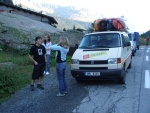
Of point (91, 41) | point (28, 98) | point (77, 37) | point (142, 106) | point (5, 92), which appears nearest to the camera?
point (142, 106)

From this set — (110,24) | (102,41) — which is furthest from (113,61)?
(110,24)

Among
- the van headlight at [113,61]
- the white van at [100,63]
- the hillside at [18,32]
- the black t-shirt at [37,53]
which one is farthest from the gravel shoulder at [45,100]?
the hillside at [18,32]

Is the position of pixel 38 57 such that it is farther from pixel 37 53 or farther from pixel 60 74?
pixel 60 74

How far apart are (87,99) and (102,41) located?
3173mm

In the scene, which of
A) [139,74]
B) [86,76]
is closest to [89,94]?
[86,76]

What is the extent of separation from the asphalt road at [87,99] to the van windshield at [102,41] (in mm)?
1391

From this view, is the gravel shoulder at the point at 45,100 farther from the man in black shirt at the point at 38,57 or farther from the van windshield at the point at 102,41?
the van windshield at the point at 102,41

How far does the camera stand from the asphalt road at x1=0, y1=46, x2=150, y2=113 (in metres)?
6.33

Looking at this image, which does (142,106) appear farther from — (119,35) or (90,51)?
(119,35)

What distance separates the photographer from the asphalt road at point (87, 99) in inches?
249

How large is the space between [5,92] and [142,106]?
164 inches

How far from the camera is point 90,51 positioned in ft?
29.5

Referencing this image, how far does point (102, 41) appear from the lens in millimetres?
9703

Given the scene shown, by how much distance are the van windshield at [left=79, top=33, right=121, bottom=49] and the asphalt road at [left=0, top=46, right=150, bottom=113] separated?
1.39 metres
